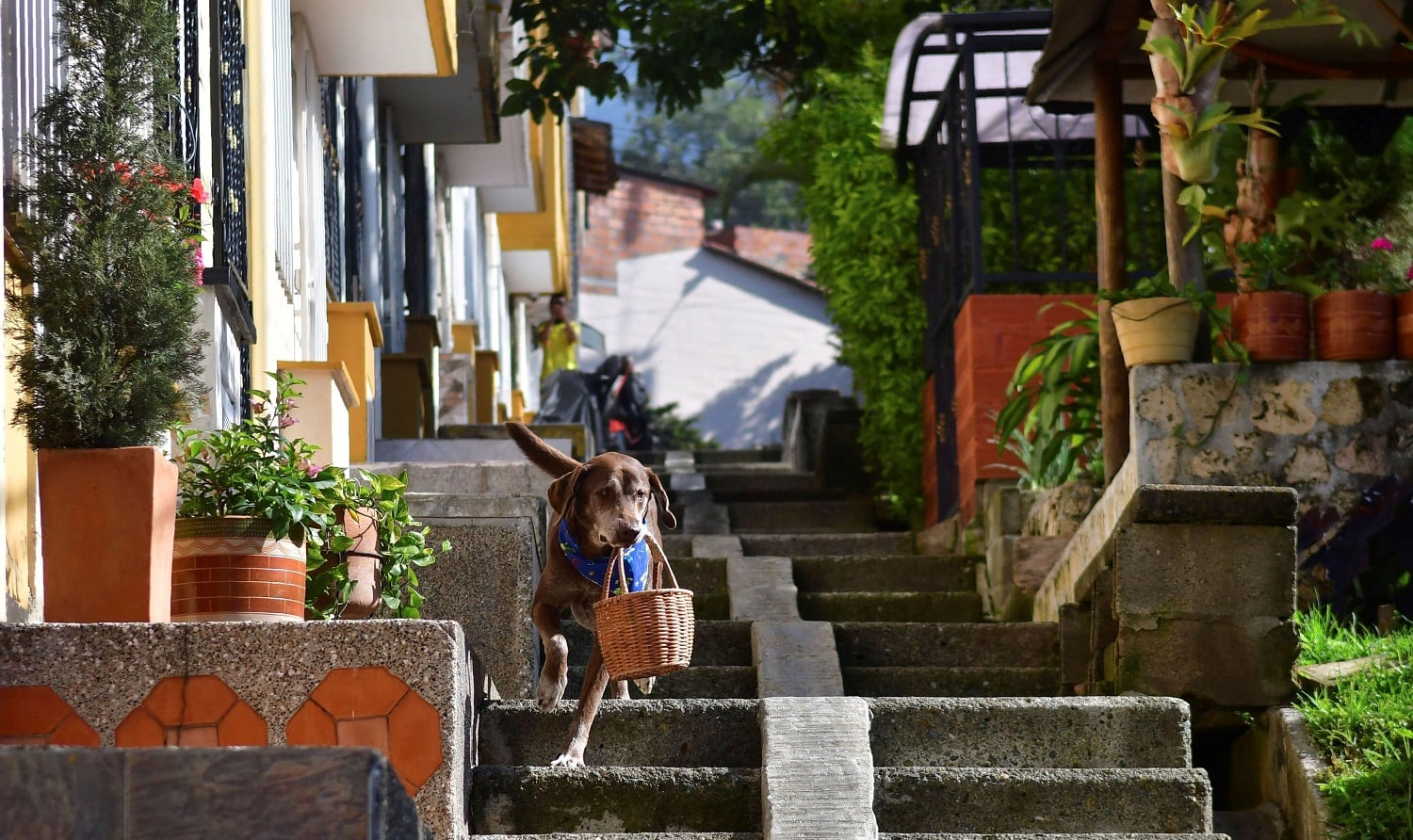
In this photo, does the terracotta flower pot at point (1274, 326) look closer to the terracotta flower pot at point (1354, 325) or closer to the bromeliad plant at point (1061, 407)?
the terracotta flower pot at point (1354, 325)

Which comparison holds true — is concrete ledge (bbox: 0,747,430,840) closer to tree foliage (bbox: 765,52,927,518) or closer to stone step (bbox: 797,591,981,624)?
stone step (bbox: 797,591,981,624)

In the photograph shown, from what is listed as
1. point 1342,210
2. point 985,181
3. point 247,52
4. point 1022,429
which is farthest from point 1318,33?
point 247,52

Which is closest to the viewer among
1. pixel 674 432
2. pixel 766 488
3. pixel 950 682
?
pixel 950 682

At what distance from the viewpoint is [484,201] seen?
1767 cm

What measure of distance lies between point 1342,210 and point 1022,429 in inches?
86.7

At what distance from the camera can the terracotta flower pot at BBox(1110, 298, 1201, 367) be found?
686 centimetres

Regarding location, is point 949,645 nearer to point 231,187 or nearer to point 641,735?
point 641,735

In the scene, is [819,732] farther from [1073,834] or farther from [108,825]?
[108,825]

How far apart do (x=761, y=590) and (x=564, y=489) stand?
10.0ft

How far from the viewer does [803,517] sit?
11891mm

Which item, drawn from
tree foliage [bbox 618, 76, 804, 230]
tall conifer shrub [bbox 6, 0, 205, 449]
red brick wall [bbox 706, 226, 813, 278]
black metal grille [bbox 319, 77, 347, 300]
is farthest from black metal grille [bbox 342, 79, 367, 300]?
tree foliage [bbox 618, 76, 804, 230]

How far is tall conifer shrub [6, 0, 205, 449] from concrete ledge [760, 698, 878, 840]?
1.66 metres

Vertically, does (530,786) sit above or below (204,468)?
below

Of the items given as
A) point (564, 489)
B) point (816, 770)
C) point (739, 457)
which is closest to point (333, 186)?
point (564, 489)
